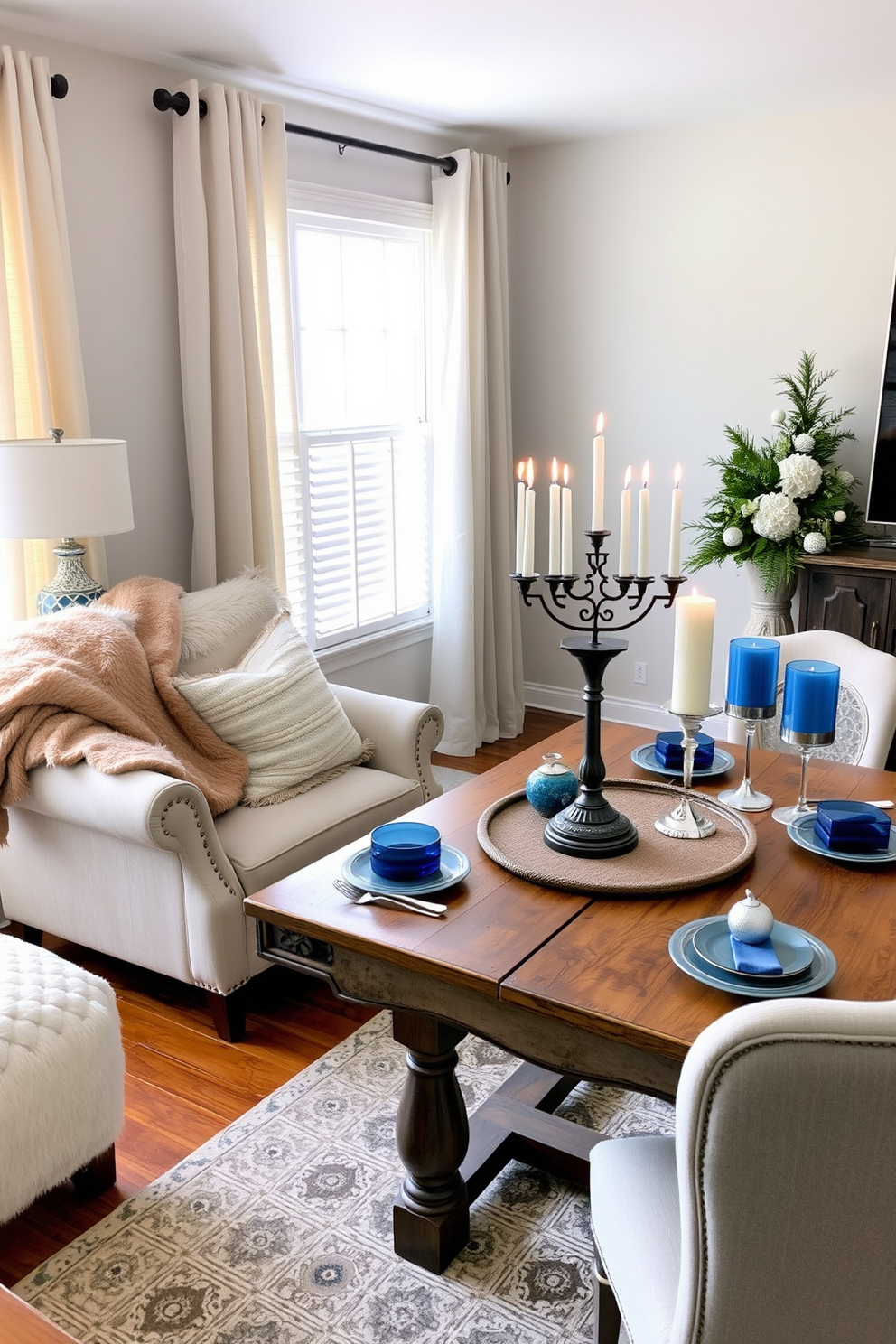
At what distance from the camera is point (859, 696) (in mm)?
2547

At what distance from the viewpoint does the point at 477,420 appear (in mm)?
4625

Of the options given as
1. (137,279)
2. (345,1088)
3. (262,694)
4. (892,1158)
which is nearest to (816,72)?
(137,279)

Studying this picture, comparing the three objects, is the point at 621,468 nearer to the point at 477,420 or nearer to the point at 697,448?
the point at 697,448

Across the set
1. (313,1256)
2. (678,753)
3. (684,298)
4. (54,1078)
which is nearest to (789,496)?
(684,298)

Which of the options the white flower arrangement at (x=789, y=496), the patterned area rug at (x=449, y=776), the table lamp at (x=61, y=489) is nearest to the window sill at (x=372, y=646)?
the patterned area rug at (x=449, y=776)

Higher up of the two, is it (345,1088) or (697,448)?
(697,448)

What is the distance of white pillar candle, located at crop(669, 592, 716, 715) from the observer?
1788 millimetres

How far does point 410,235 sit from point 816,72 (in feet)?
5.52

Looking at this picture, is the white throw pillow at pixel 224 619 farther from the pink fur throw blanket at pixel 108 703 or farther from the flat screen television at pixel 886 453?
the flat screen television at pixel 886 453

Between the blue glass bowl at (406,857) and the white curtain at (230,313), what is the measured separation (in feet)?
6.46

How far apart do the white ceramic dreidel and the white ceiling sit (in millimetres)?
2449

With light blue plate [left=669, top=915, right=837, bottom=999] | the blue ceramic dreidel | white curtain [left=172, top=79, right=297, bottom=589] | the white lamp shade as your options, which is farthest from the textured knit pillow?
light blue plate [left=669, top=915, right=837, bottom=999]

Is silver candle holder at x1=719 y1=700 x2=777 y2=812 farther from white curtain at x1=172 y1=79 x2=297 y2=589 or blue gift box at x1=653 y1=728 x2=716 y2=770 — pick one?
white curtain at x1=172 y1=79 x2=297 y2=589

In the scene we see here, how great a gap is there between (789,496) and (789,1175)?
331cm
